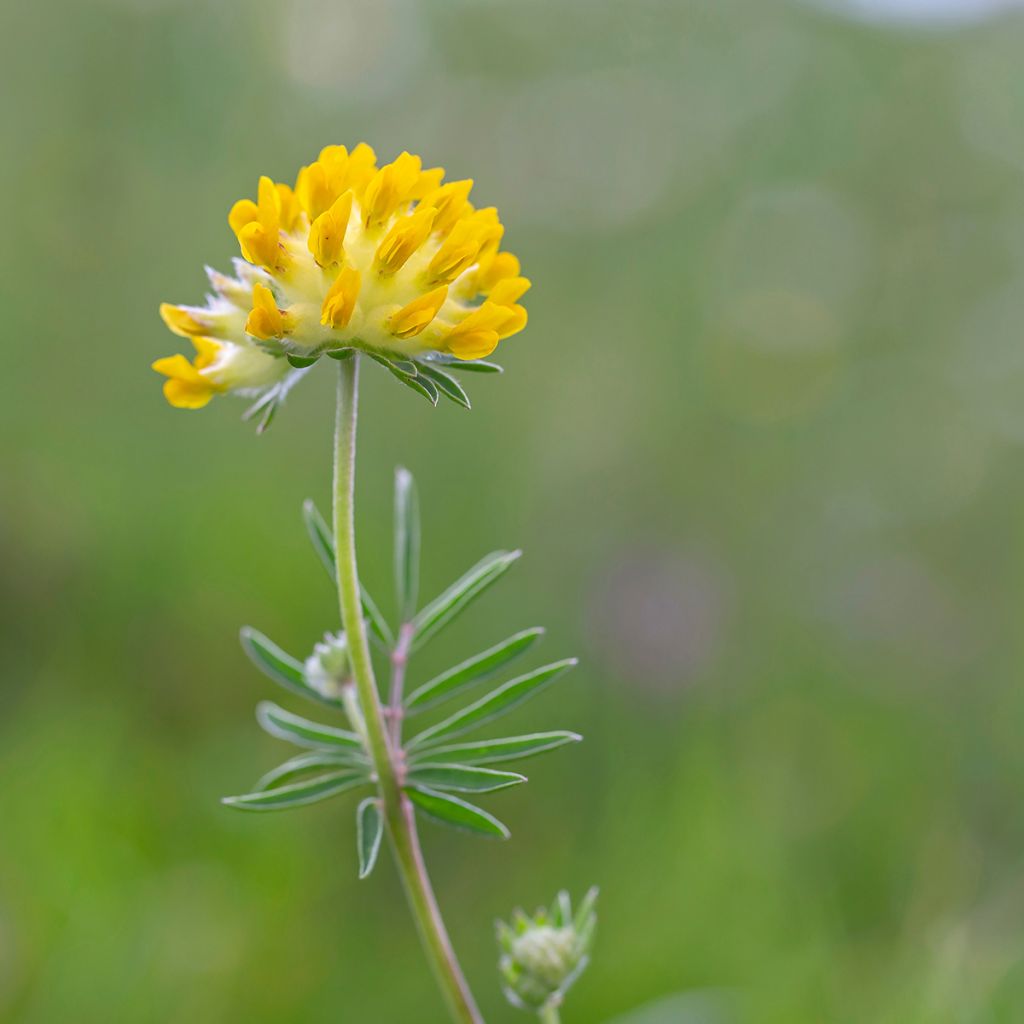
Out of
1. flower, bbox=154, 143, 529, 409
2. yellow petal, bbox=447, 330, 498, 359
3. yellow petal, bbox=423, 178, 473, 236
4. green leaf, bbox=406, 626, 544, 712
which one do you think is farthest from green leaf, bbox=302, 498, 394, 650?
yellow petal, bbox=423, 178, 473, 236

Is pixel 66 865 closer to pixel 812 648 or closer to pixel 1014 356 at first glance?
pixel 812 648

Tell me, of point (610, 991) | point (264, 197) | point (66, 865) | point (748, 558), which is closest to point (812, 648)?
point (748, 558)

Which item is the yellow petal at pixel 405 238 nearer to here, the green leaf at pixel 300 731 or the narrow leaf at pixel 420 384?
the narrow leaf at pixel 420 384

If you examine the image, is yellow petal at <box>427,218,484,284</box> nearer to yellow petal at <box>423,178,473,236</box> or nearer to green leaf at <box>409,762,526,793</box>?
yellow petal at <box>423,178,473,236</box>

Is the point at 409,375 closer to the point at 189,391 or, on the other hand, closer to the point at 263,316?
the point at 263,316

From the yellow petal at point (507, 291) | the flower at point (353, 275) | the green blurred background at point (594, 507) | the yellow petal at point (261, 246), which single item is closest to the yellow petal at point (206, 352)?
the flower at point (353, 275)

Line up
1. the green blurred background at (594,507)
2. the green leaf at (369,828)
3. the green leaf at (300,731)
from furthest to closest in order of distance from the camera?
the green blurred background at (594,507) → the green leaf at (300,731) → the green leaf at (369,828)
